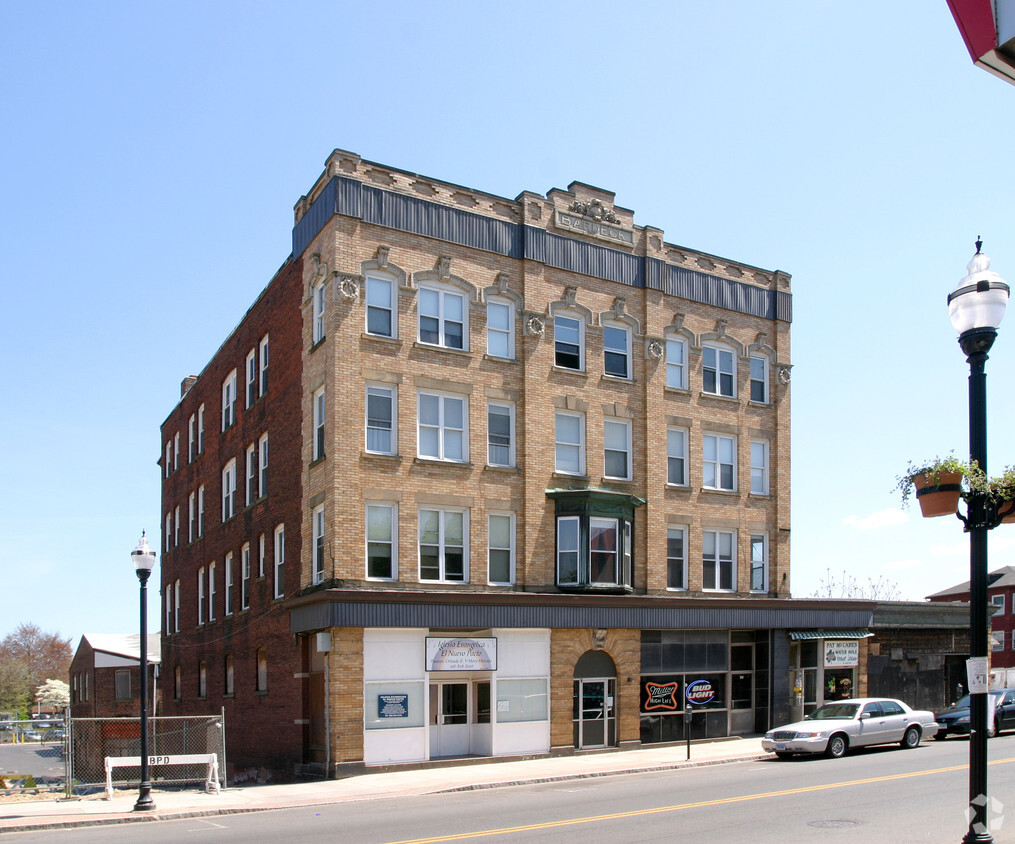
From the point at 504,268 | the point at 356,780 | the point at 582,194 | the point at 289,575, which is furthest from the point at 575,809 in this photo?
the point at 582,194

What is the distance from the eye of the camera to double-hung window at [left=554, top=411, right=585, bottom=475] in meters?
29.1

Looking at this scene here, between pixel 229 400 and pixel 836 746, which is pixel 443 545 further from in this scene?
pixel 229 400

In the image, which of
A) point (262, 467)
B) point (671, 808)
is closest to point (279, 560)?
point (262, 467)

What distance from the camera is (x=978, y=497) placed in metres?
8.50

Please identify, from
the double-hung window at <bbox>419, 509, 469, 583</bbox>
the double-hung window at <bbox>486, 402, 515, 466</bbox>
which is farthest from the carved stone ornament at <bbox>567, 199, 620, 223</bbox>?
the double-hung window at <bbox>419, 509, 469, 583</bbox>

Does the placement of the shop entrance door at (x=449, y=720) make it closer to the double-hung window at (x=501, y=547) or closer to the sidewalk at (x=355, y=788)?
the sidewalk at (x=355, y=788)

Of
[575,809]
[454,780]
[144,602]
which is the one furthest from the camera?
[454,780]

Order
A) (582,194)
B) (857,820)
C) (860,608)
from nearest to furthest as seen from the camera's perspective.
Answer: (857,820) < (582,194) < (860,608)

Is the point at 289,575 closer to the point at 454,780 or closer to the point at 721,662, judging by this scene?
the point at 454,780

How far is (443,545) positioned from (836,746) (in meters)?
10.7

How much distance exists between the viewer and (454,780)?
22266mm

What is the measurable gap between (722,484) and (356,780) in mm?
15386

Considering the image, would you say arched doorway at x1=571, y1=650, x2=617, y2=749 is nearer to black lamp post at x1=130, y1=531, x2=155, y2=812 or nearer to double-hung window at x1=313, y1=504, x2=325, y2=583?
double-hung window at x1=313, y1=504, x2=325, y2=583

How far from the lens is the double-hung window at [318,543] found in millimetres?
26234
